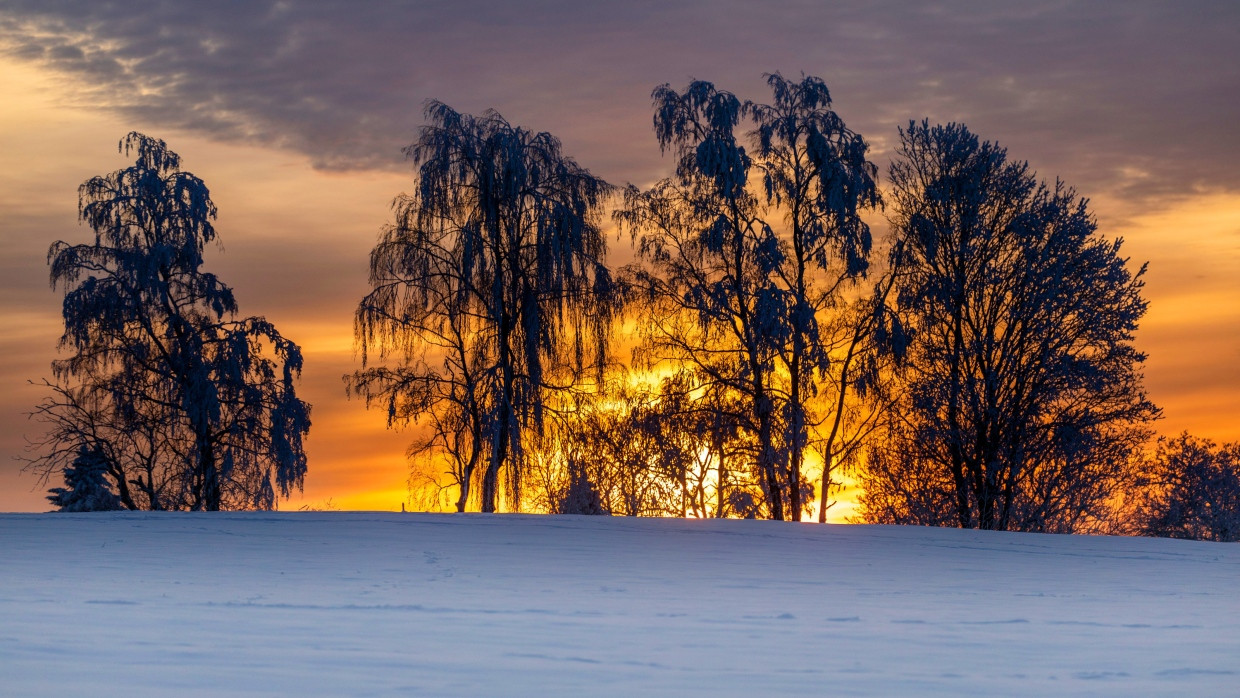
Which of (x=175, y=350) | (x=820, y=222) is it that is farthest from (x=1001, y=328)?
(x=175, y=350)

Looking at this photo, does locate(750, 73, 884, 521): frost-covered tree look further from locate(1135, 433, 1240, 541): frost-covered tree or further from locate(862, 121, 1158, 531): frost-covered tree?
locate(1135, 433, 1240, 541): frost-covered tree

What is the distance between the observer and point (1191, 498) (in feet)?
107

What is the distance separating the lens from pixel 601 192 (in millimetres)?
19734

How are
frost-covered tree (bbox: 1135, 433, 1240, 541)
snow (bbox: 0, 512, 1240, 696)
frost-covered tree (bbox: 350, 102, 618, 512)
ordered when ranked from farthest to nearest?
frost-covered tree (bbox: 1135, 433, 1240, 541) → frost-covered tree (bbox: 350, 102, 618, 512) → snow (bbox: 0, 512, 1240, 696)

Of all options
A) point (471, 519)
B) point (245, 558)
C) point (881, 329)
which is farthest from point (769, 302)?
point (245, 558)

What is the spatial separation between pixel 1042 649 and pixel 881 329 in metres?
14.1

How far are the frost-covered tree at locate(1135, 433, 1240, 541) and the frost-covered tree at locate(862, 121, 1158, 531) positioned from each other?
12.7 m

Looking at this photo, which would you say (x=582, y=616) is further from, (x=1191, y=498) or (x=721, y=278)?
(x=1191, y=498)

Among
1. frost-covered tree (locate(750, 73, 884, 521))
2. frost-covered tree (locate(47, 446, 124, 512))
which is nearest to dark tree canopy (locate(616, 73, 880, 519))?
frost-covered tree (locate(750, 73, 884, 521))

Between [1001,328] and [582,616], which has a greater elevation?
[1001,328]

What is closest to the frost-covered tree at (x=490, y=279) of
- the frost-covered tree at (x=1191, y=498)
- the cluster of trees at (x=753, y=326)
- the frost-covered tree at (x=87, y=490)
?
the cluster of trees at (x=753, y=326)

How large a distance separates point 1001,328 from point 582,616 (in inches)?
668

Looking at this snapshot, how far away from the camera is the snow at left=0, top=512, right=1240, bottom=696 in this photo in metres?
4.42

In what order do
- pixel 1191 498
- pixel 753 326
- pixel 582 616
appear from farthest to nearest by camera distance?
pixel 1191 498
pixel 753 326
pixel 582 616
